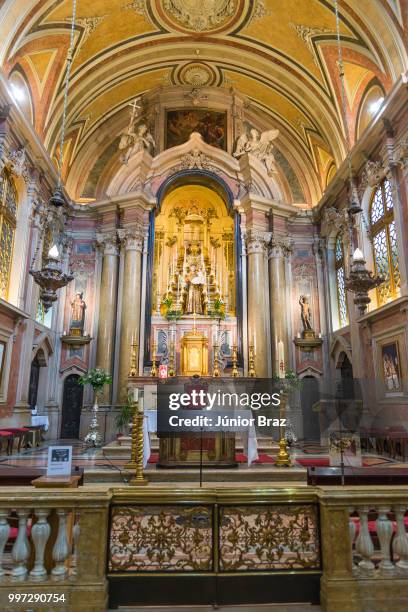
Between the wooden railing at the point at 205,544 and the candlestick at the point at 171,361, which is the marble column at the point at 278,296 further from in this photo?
the wooden railing at the point at 205,544

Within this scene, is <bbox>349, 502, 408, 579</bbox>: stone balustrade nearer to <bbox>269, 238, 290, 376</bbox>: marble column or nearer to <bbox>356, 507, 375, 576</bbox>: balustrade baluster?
<bbox>356, 507, 375, 576</bbox>: balustrade baluster

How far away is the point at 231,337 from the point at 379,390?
5.50 m

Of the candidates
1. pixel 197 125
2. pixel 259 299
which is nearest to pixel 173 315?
pixel 259 299

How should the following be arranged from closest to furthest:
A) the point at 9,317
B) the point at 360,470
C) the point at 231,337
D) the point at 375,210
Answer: the point at 360,470 → the point at 9,317 → the point at 375,210 → the point at 231,337

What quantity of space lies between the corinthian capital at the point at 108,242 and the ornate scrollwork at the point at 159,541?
13.3m

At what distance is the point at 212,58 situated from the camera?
612 inches

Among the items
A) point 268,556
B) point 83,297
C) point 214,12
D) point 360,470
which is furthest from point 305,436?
point 214,12

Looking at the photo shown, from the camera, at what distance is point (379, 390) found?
37.7 ft

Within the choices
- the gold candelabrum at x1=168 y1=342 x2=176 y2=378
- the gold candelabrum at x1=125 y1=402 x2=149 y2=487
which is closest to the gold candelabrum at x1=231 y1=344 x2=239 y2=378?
the gold candelabrum at x1=168 y1=342 x2=176 y2=378

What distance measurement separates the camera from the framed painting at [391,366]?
1066cm

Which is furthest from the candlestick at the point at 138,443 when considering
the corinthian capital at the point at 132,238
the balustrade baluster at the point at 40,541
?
the corinthian capital at the point at 132,238

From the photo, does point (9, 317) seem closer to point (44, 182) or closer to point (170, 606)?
point (44, 182)

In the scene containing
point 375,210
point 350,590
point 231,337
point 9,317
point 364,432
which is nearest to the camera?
point 350,590

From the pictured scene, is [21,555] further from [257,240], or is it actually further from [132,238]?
[257,240]
